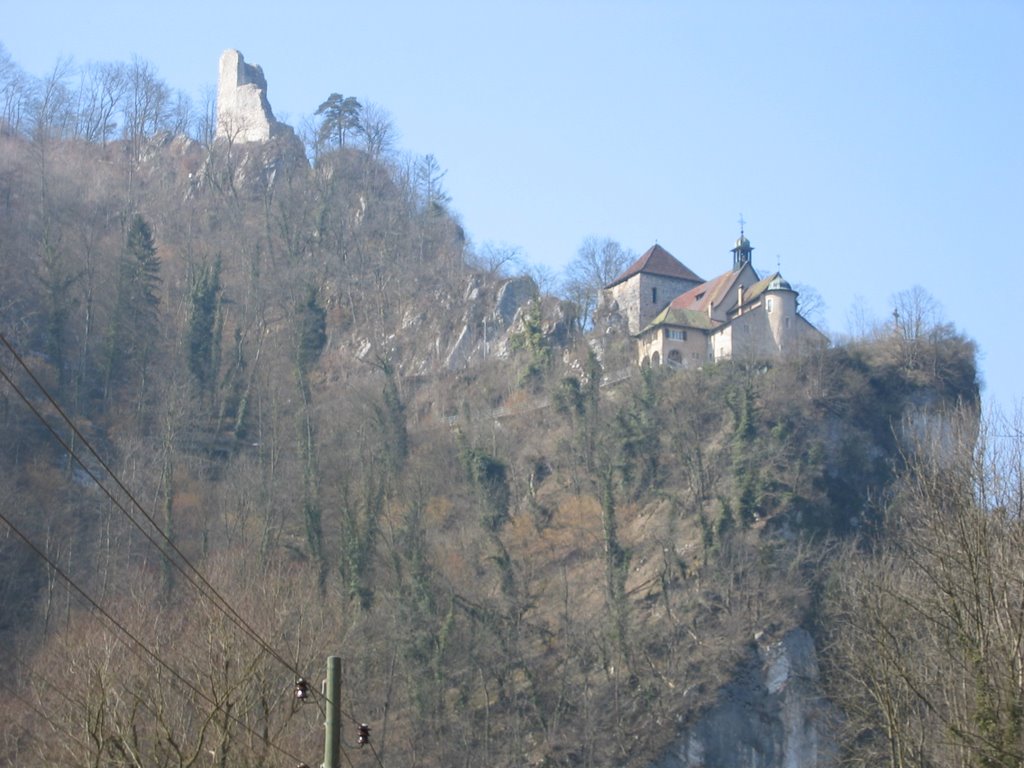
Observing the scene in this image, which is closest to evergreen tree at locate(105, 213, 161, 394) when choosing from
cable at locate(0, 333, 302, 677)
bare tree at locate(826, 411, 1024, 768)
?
cable at locate(0, 333, 302, 677)

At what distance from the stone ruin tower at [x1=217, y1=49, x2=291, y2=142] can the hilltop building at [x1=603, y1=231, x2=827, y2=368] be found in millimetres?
30427

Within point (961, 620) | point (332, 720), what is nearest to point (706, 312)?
point (961, 620)

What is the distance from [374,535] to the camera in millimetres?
53875

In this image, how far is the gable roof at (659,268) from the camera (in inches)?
3002

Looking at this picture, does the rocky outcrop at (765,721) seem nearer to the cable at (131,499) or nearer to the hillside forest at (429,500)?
the hillside forest at (429,500)

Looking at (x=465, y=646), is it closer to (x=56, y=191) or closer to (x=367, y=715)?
(x=367, y=715)

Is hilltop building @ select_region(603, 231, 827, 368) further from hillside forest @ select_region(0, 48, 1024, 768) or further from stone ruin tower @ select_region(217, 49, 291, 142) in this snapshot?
stone ruin tower @ select_region(217, 49, 291, 142)

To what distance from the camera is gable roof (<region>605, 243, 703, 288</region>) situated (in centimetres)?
7625

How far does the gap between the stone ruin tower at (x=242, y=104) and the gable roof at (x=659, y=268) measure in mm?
29421

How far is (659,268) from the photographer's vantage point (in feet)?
252

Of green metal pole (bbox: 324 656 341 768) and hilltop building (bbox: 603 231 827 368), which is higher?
hilltop building (bbox: 603 231 827 368)

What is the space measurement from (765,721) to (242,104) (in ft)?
212

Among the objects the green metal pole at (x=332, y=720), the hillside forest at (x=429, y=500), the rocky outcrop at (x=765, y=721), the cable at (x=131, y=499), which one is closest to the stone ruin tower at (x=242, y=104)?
the hillside forest at (x=429, y=500)

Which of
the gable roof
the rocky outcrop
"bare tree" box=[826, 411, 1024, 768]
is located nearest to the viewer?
"bare tree" box=[826, 411, 1024, 768]
